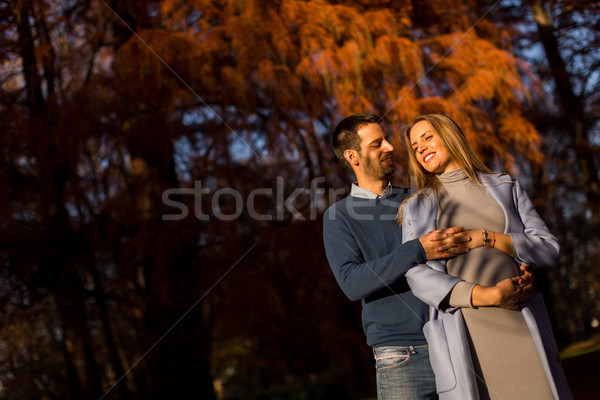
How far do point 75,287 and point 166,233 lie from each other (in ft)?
5.78

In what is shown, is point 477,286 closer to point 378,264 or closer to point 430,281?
point 430,281

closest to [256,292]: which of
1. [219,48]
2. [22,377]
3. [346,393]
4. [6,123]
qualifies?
[219,48]

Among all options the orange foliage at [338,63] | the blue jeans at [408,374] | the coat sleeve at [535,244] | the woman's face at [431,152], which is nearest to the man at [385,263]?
the blue jeans at [408,374]

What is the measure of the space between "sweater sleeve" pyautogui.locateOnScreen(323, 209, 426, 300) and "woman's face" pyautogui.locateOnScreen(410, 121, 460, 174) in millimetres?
327

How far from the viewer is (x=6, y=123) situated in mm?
5863

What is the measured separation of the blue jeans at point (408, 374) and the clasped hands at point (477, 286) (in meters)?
0.36

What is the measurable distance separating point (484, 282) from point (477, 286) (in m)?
0.05

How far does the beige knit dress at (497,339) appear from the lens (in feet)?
5.70

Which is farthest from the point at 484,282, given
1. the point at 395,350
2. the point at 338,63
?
the point at 338,63

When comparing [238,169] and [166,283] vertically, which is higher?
[238,169]

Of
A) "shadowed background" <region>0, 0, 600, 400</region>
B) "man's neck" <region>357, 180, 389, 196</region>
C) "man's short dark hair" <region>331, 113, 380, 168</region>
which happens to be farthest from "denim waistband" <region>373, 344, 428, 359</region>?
"shadowed background" <region>0, 0, 600, 400</region>

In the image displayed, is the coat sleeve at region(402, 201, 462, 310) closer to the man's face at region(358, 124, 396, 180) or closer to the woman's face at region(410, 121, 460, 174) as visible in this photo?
the woman's face at region(410, 121, 460, 174)

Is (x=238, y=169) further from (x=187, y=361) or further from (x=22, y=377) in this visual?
(x=22, y=377)

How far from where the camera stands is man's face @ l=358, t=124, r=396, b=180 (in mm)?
2307
